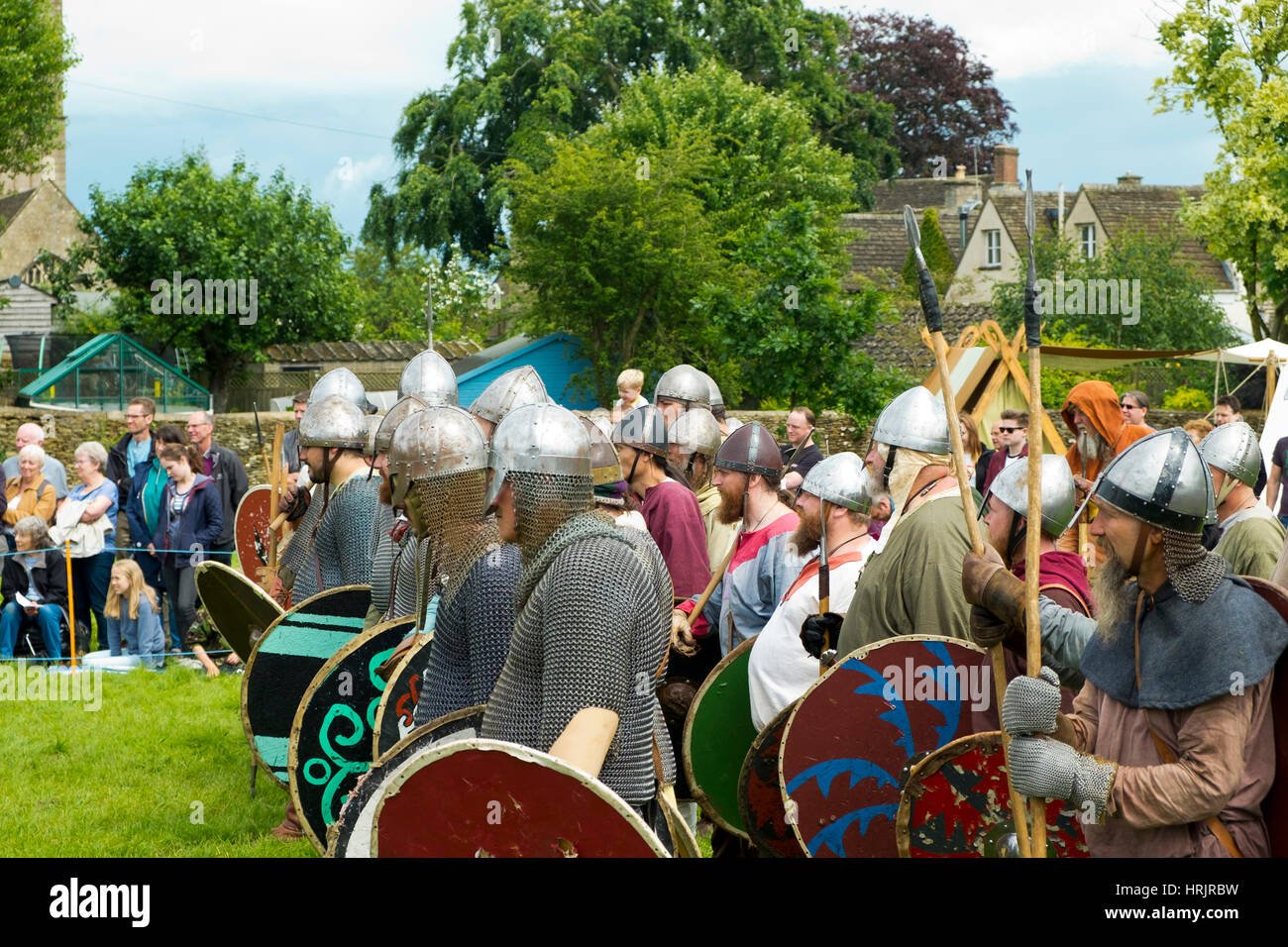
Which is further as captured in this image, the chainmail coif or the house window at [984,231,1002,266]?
the house window at [984,231,1002,266]

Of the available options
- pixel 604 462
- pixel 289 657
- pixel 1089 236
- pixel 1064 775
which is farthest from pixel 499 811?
pixel 1089 236

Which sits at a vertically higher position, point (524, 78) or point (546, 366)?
point (524, 78)

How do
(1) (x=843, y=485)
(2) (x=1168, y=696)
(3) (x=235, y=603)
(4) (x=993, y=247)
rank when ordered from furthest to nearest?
1. (4) (x=993, y=247)
2. (3) (x=235, y=603)
3. (1) (x=843, y=485)
4. (2) (x=1168, y=696)

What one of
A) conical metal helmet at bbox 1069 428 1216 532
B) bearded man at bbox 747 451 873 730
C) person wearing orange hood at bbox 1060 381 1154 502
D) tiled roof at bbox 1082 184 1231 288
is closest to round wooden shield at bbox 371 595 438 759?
bearded man at bbox 747 451 873 730

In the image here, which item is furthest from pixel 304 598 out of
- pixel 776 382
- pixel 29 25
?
pixel 29 25

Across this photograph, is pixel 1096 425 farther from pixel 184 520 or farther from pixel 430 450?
pixel 184 520

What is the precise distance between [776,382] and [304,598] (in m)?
10.8

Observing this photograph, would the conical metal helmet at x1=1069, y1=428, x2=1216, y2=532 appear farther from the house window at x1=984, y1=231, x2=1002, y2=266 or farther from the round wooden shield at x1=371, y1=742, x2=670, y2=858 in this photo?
the house window at x1=984, y1=231, x2=1002, y2=266

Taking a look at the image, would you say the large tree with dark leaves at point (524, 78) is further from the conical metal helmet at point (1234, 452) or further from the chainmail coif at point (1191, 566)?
the chainmail coif at point (1191, 566)

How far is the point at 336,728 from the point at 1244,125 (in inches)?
650

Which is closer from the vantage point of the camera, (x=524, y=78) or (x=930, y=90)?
(x=524, y=78)

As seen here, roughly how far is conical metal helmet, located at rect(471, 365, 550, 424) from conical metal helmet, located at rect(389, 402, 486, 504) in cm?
156

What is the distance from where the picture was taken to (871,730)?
363 cm

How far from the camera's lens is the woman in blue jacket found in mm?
9250
